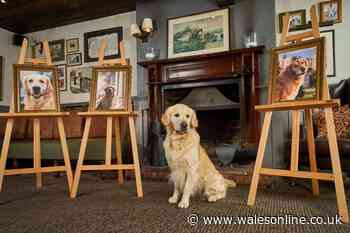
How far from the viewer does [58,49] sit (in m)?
→ 4.89

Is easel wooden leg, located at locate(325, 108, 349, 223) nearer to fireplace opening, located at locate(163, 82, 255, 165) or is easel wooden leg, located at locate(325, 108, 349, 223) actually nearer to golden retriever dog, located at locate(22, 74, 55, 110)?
fireplace opening, located at locate(163, 82, 255, 165)

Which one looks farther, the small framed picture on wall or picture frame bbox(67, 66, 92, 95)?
picture frame bbox(67, 66, 92, 95)

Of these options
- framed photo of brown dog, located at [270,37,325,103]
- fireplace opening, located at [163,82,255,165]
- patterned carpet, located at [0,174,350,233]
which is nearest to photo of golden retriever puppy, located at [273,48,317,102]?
framed photo of brown dog, located at [270,37,325,103]

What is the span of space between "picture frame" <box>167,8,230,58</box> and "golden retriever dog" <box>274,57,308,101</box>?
1.80 meters

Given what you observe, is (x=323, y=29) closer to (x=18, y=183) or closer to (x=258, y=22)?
(x=258, y=22)

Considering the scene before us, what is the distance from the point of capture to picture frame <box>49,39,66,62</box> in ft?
15.9

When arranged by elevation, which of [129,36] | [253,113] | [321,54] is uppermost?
[129,36]

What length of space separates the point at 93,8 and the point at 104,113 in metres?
2.90

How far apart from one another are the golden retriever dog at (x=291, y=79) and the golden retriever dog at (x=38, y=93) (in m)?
1.88

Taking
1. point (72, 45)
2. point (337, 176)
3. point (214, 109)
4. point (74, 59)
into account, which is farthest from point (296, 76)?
point (72, 45)

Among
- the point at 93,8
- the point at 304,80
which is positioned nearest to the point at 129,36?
the point at 93,8

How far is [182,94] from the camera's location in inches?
155

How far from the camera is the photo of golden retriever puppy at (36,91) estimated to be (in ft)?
7.27

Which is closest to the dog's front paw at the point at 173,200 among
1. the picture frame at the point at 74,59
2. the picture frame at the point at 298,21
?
the picture frame at the point at 298,21
